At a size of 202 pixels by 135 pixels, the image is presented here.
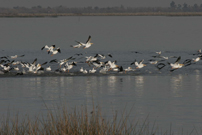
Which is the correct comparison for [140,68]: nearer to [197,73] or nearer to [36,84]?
[197,73]

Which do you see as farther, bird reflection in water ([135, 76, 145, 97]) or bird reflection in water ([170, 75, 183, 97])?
bird reflection in water ([135, 76, 145, 97])

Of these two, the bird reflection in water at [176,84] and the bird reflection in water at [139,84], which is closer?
the bird reflection in water at [176,84]

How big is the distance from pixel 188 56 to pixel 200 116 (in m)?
25.2

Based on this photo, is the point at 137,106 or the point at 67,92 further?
the point at 67,92

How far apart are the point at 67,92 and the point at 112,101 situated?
10.6 ft

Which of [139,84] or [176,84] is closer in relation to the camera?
[176,84]

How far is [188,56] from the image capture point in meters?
41.0

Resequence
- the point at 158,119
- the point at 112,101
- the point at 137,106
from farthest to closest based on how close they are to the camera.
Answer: the point at 112,101 < the point at 137,106 < the point at 158,119

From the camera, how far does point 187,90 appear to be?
73.8ft

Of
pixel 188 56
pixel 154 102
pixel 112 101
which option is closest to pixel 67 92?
pixel 112 101

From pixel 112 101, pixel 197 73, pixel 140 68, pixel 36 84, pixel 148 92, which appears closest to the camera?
pixel 112 101

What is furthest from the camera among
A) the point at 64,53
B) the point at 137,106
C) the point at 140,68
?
the point at 64,53

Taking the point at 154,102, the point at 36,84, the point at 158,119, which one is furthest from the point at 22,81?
the point at 158,119

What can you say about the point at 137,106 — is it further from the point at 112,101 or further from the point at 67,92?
the point at 67,92
